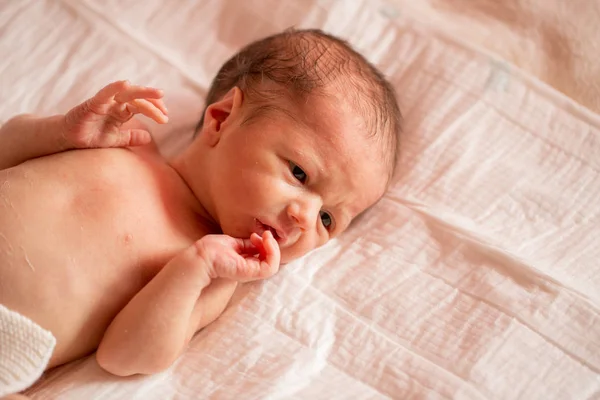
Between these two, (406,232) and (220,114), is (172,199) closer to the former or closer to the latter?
(220,114)

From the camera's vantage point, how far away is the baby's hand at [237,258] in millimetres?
998

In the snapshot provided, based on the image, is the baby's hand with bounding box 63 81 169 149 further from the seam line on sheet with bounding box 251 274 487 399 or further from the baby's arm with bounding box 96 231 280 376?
the seam line on sheet with bounding box 251 274 487 399

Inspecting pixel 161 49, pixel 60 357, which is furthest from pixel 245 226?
pixel 161 49

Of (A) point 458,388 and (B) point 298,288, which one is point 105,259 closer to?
(B) point 298,288

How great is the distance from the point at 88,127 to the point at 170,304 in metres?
0.36

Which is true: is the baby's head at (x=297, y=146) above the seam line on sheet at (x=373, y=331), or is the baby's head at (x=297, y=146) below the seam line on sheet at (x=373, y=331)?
above

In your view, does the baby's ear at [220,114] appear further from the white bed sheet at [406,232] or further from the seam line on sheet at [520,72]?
the seam line on sheet at [520,72]

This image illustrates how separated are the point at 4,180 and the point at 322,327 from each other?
0.58 m

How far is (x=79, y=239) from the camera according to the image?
A: 1014 millimetres

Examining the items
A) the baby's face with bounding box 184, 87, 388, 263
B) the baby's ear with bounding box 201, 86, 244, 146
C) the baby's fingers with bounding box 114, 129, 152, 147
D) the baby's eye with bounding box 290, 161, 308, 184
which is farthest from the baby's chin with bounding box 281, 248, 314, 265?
the baby's fingers with bounding box 114, 129, 152, 147

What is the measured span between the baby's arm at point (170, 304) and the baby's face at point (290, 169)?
0.06 m

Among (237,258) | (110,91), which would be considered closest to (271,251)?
(237,258)

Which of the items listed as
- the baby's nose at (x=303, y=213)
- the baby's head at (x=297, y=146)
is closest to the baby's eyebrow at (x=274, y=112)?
the baby's head at (x=297, y=146)

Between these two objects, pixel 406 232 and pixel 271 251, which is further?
pixel 406 232
